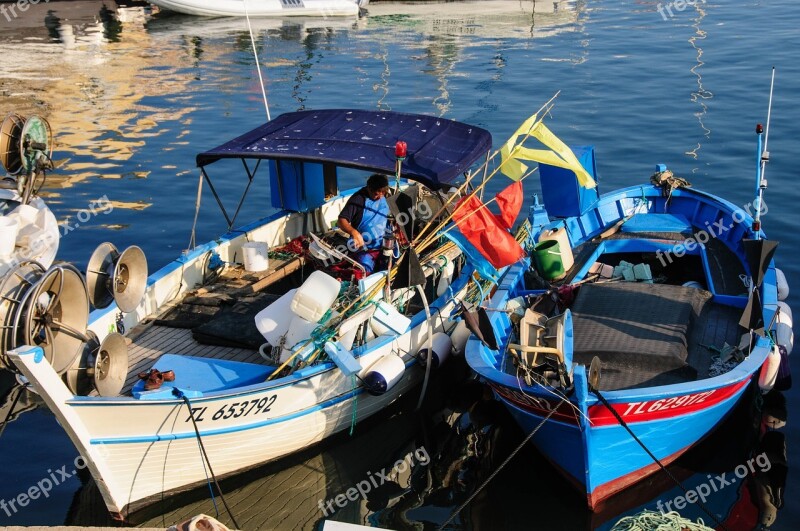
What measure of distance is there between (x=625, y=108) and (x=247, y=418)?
1818 centimetres

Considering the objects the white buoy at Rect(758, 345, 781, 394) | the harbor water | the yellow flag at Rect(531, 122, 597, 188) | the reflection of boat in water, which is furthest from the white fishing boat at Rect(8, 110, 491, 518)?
the reflection of boat in water

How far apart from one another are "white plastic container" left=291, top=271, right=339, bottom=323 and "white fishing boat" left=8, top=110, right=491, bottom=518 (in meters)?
0.01

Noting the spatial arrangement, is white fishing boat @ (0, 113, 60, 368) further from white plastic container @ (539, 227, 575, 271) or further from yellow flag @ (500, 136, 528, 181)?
white plastic container @ (539, 227, 575, 271)

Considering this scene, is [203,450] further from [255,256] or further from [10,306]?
[255,256]

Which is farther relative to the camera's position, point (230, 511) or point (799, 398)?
point (799, 398)

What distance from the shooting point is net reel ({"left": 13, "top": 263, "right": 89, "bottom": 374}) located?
7762 millimetres

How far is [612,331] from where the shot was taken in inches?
395

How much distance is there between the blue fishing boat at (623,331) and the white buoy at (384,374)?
39.4 inches

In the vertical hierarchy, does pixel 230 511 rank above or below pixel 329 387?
below

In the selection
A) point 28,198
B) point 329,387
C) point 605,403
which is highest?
point 28,198

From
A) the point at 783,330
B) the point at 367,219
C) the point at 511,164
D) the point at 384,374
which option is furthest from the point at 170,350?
the point at 783,330

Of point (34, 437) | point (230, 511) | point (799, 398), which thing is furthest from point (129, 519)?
point (799, 398)

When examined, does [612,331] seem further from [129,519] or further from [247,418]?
[129,519]

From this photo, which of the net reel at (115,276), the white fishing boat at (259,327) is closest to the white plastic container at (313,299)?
the white fishing boat at (259,327)
